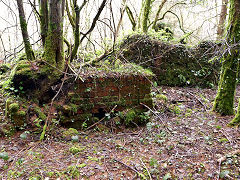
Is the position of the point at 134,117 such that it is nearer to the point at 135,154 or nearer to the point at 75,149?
the point at 135,154

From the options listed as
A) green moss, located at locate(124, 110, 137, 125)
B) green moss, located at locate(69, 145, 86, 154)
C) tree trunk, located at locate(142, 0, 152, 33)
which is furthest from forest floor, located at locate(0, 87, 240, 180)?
tree trunk, located at locate(142, 0, 152, 33)

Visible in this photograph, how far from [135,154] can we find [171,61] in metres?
5.35

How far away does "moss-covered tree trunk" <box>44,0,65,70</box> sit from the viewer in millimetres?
3803

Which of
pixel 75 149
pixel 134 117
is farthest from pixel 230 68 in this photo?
pixel 75 149

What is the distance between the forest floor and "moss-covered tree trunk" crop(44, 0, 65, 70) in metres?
1.71

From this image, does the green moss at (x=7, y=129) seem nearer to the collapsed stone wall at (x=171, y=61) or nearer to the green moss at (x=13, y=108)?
the green moss at (x=13, y=108)

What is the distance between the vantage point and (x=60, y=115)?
12.5 ft

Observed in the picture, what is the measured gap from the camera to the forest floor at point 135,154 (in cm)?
244

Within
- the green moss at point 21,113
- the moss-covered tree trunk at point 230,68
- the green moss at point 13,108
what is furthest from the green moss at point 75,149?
the moss-covered tree trunk at point 230,68

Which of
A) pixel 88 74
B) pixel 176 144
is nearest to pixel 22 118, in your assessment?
pixel 88 74

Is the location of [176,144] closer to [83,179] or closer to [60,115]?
[83,179]

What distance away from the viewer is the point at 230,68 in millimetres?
4242

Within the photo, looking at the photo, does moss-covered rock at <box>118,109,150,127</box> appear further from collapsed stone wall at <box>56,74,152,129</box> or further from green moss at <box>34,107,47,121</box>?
green moss at <box>34,107,47,121</box>

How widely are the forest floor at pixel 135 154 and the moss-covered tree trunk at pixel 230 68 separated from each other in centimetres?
39
